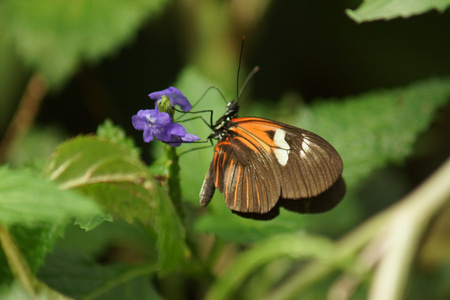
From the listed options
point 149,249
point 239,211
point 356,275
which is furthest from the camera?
point 149,249

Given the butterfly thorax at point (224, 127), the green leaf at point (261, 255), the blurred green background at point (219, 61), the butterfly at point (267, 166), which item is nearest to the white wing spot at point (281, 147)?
the butterfly at point (267, 166)

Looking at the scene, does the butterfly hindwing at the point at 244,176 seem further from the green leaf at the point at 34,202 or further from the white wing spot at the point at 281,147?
the green leaf at the point at 34,202

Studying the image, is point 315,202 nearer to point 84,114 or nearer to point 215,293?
point 215,293

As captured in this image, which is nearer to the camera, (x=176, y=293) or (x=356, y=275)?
(x=356, y=275)

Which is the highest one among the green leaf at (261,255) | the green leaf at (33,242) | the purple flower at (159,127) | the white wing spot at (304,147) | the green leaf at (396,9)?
the green leaf at (396,9)

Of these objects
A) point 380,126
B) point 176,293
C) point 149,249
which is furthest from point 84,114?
point 380,126
